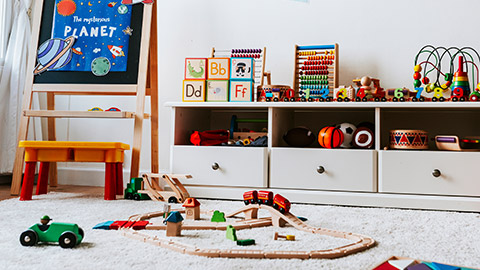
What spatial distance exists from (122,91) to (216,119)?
54 cm

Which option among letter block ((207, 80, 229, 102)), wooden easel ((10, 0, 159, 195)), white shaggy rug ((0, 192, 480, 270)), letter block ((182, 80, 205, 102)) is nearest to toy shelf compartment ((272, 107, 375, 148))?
letter block ((207, 80, 229, 102))

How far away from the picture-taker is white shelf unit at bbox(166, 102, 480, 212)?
166 centimetres

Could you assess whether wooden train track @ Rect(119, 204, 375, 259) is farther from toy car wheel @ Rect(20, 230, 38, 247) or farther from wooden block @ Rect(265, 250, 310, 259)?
toy car wheel @ Rect(20, 230, 38, 247)

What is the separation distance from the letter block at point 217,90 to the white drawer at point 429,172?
72cm

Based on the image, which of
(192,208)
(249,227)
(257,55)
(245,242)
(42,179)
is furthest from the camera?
(257,55)

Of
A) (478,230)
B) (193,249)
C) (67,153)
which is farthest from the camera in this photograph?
(67,153)

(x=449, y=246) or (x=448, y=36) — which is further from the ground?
(x=448, y=36)

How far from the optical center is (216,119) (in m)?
2.27

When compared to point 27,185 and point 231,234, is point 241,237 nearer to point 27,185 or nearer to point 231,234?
point 231,234

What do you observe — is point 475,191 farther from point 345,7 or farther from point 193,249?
point 193,249

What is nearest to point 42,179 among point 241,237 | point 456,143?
point 241,237

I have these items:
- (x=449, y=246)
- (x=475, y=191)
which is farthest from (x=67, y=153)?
(x=475, y=191)

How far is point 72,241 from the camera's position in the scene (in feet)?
3.13

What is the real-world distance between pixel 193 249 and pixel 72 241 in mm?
279
